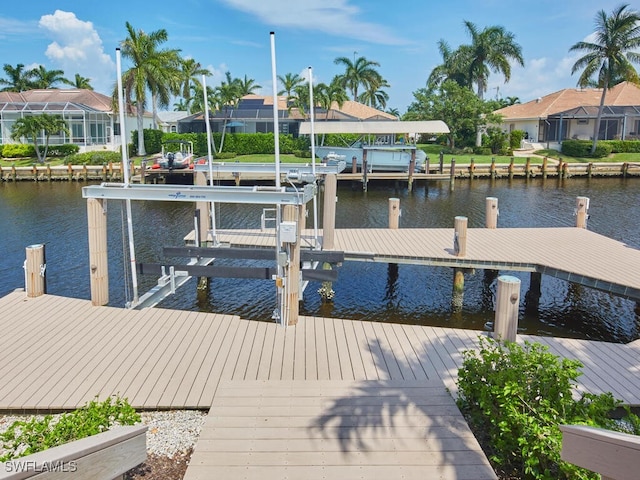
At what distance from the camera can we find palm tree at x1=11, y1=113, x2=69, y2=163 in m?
36.8

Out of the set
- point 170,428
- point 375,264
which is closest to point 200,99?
point 375,264

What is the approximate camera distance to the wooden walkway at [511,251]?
1093 centimetres

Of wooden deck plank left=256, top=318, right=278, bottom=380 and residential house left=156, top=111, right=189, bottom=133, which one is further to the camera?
residential house left=156, top=111, right=189, bottom=133

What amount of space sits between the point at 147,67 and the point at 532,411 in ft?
124

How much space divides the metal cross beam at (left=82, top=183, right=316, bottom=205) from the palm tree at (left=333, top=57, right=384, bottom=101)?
50339 mm

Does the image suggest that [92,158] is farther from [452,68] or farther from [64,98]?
[452,68]

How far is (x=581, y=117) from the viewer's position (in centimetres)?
4319

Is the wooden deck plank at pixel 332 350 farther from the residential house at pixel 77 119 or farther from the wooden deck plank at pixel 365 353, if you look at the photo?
the residential house at pixel 77 119

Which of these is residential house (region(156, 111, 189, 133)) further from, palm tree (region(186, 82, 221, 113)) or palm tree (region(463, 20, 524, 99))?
palm tree (region(463, 20, 524, 99))

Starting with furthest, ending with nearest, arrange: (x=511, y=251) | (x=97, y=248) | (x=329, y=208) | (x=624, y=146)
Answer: (x=624, y=146), (x=511, y=251), (x=329, y=208), (x=97, y=248)

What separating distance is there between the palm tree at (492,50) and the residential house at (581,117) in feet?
15.8

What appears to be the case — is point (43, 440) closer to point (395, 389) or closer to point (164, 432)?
point (164, 432)

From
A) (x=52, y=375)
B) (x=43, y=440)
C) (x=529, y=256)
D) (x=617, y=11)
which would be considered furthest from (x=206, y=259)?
(x=617, y=11)

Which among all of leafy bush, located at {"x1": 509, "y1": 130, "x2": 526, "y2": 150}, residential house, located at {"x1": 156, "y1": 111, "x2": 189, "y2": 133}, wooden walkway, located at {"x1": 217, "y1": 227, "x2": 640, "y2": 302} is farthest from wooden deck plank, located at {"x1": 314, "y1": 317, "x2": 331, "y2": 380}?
residential house, located at {"x1": 156, "y1": 111, "x2": 189, "y2": 133}
